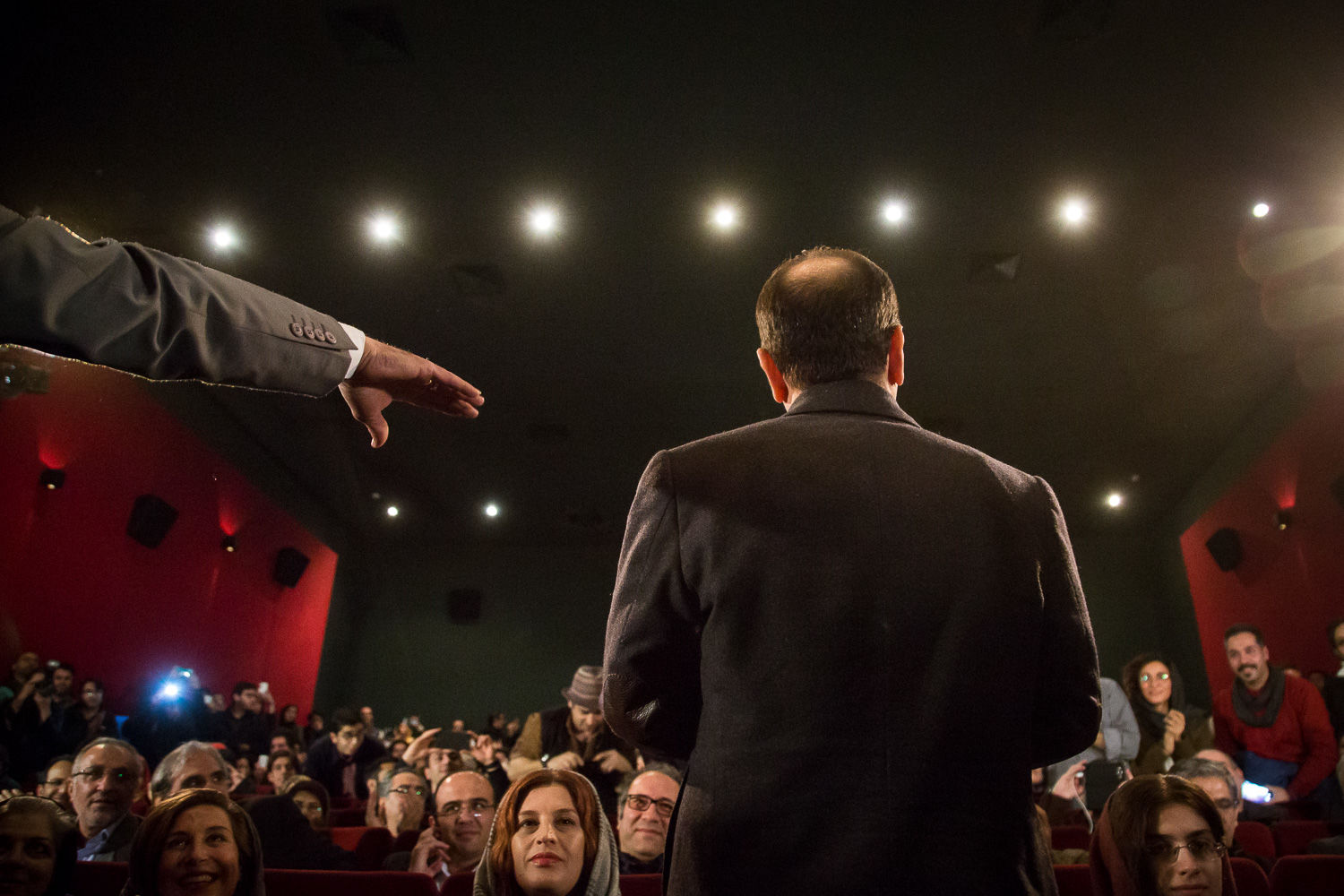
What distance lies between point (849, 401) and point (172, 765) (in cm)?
343

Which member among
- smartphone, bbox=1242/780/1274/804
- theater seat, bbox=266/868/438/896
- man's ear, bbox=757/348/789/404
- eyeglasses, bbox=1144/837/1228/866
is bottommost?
theater seat, bbox=266/868/438/896

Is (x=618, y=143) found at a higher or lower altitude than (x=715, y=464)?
higher

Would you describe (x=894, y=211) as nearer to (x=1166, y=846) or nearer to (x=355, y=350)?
(x=1166, y=846)

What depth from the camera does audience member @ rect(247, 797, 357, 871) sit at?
2.82 meters

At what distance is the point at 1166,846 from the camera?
200cm

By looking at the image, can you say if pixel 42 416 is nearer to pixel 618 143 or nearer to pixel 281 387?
pixel 618 143

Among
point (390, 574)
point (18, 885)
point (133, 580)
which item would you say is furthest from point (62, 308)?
point (390, 574)

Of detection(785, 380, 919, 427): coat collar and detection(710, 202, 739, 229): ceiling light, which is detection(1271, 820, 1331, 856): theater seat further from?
detection(710, 202, 739, 229): ceiling light

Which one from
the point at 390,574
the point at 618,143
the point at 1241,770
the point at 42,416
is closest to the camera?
the point at 1241,770

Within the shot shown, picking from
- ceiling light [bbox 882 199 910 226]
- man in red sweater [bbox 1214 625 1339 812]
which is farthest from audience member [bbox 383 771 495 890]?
ceiling light [bbox 882 199 910 226]

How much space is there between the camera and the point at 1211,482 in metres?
9.77

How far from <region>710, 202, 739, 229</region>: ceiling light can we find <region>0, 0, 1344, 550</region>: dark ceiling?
5.2 inches

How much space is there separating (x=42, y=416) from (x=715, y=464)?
7.36 metres

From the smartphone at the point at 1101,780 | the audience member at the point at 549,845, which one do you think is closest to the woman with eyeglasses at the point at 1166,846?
the audience member at the point at 549,845
